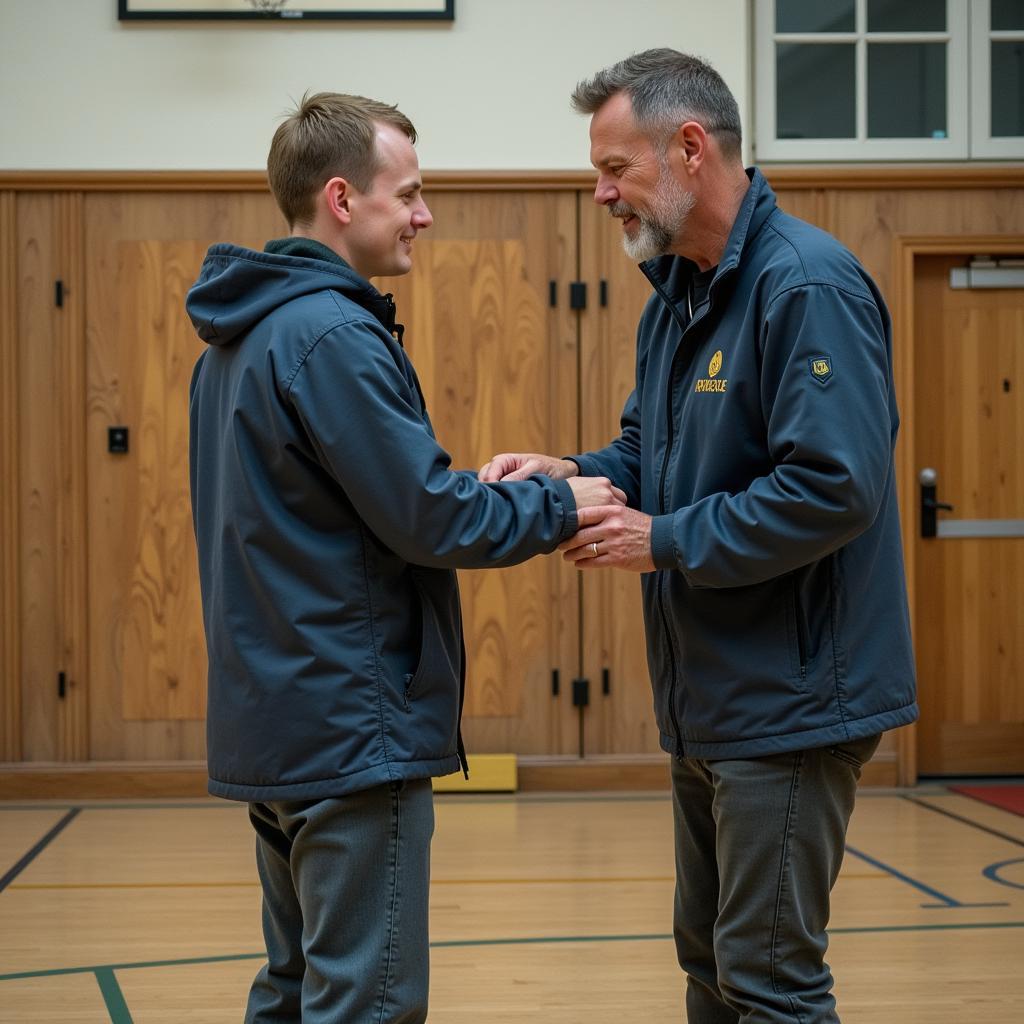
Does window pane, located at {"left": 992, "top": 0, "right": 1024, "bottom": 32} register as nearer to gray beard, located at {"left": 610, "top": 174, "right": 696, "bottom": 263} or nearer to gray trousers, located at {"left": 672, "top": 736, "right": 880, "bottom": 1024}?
gray beard, located at {"left": 610, "top": 174, "right": 696, "bottom": 263}

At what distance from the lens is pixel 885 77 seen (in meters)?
5.43

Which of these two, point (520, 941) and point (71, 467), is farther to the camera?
point (71, 467)

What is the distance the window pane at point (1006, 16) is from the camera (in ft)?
17.8

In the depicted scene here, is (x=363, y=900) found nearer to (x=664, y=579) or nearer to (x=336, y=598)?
(x=336, y=598)

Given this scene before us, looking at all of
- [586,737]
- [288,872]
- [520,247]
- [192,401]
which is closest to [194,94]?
[520,247]

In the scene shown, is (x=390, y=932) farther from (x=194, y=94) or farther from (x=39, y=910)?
(x=194, y=94)

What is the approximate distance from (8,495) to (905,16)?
13.3ft

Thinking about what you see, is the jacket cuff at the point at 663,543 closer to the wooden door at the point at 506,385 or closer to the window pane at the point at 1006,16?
the wooden door at the point at 506,385

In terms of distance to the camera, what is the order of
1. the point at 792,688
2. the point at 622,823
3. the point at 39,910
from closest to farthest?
the point at 792,688 → the point at 39,910 → the point at 622,823

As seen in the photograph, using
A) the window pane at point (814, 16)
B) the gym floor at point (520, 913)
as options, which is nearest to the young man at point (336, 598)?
the gym floor at point (520, 913)

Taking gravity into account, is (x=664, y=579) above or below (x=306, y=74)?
below

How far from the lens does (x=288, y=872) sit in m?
1.84

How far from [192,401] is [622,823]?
10.5 feet

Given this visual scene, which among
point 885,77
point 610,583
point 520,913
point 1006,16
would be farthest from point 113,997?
point 1006,16
